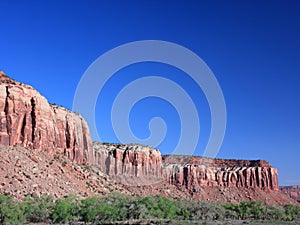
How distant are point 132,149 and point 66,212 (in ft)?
284

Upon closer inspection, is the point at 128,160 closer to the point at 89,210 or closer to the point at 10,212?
the point at 89,210

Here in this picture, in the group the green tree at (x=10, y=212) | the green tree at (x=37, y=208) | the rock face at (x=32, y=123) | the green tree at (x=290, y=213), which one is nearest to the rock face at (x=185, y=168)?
the rock face at (x=32, y=123)

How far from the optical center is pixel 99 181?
9138cm

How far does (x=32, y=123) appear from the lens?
76500 millimetres

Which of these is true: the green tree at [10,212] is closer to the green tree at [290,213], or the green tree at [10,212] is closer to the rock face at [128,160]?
the green tree at [290,213]

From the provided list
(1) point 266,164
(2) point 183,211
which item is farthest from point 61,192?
(1) point 266,164

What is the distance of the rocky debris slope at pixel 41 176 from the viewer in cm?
6188

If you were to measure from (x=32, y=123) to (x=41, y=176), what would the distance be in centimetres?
1271

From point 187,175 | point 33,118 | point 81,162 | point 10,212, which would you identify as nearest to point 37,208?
point 10,212

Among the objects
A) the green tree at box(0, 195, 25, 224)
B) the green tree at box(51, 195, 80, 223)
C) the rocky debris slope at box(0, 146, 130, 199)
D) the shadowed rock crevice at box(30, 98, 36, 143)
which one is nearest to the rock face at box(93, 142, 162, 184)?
the rocky debris slope at box(0, 146, 130, 199)

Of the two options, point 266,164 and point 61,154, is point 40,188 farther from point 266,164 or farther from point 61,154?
point 266,164

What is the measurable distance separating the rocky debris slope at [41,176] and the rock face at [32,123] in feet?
7.70

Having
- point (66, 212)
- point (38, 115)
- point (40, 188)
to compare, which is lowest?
point (66, 212)

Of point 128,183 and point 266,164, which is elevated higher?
point 266,164
